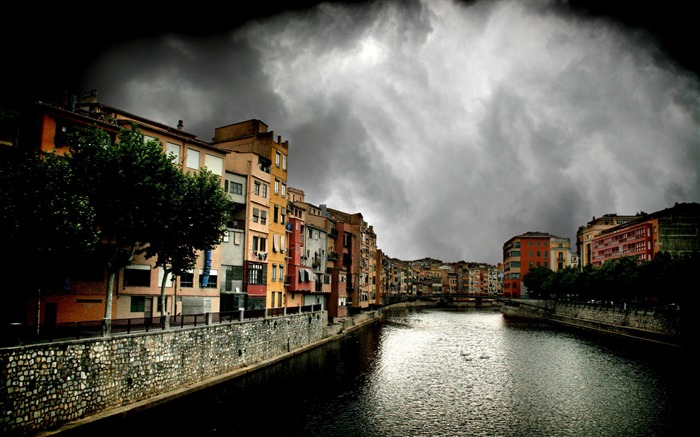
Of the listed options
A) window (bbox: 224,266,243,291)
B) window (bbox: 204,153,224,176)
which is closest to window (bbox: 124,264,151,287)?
window (bbox: 224,266,243,291)

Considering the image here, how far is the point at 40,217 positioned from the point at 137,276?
1644cm

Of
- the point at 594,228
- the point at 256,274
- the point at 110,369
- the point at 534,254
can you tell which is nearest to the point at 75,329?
the point at 110,369

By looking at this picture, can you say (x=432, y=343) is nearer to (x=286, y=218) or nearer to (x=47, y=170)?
(x=286, y=218)

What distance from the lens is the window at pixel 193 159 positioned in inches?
1822

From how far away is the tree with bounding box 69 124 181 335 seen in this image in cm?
3094

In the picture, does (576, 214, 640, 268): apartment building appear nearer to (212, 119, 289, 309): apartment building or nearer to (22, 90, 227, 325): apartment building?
(212, 119, 289, 309): apartment building

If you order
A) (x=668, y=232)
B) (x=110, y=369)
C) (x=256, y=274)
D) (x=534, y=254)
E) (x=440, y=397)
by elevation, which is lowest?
(x=440, y=397)

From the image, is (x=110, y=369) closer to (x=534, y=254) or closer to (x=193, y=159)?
(x=193, y=159)

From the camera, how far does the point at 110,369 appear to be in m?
25.6

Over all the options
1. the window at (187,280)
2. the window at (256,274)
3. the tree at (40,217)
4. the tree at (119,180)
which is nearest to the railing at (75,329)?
the tree at (119,180)

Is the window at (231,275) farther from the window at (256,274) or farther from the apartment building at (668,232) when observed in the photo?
the apartment building at (668,232)

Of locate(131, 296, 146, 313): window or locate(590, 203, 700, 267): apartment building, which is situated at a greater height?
locate(590, 203, 700, 267): apartment building

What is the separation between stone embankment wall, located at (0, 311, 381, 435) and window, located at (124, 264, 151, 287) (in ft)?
30.9

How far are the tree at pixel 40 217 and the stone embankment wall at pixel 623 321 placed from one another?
6203cm
